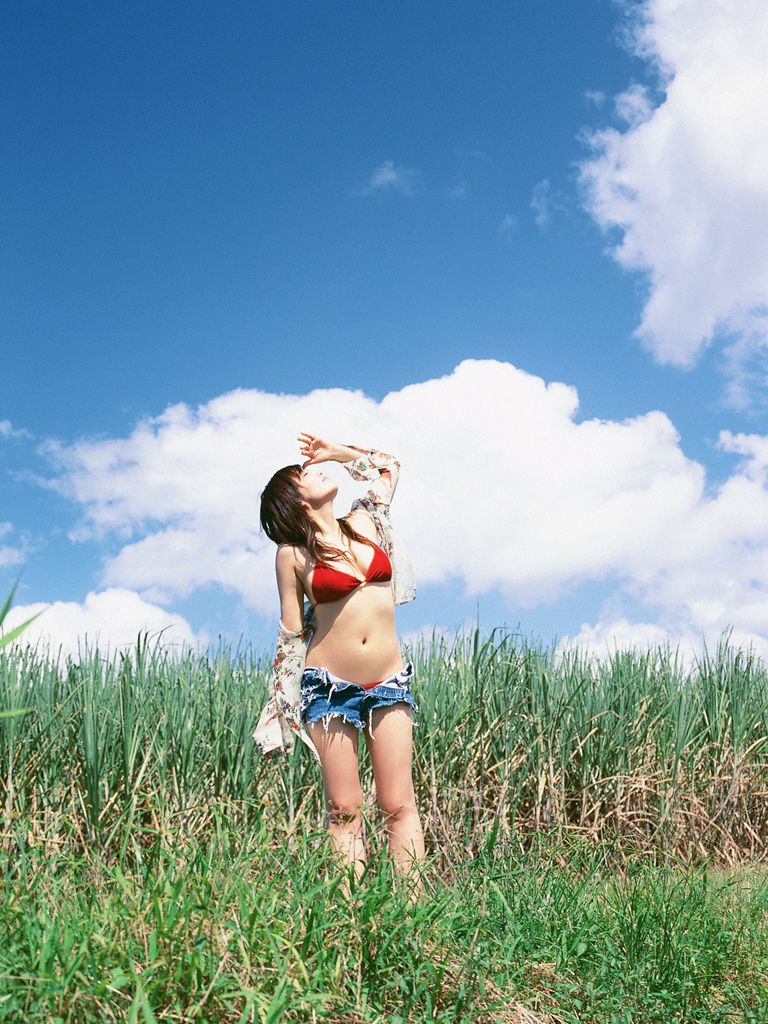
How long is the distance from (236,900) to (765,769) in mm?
5910

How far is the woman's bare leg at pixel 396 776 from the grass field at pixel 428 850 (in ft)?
0.36

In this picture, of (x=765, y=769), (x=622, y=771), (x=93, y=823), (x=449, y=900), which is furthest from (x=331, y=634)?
(x=765, y=769)

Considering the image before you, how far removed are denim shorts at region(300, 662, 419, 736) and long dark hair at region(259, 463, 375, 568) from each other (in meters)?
0.51

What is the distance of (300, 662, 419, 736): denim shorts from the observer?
12.0ft

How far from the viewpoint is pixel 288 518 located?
3816mm

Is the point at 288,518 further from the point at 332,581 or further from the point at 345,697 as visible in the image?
the point at 345,697

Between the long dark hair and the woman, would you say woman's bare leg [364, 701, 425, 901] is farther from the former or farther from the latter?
the long dark hair

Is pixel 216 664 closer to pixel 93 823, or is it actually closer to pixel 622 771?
pixel 93 823

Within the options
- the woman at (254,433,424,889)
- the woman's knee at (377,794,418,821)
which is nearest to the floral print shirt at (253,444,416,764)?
the woman at (254,433,424,889)

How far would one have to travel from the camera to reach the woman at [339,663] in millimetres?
3680

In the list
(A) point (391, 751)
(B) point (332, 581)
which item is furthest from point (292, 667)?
(A) point (391, 751)

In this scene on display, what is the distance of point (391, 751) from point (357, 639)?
1.61ft

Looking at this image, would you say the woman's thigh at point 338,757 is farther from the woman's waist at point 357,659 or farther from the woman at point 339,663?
the woman's waist at point 357,659

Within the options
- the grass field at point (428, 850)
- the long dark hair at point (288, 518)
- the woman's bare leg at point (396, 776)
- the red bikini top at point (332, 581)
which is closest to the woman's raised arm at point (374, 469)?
the long dark hair at point (288, 518)
